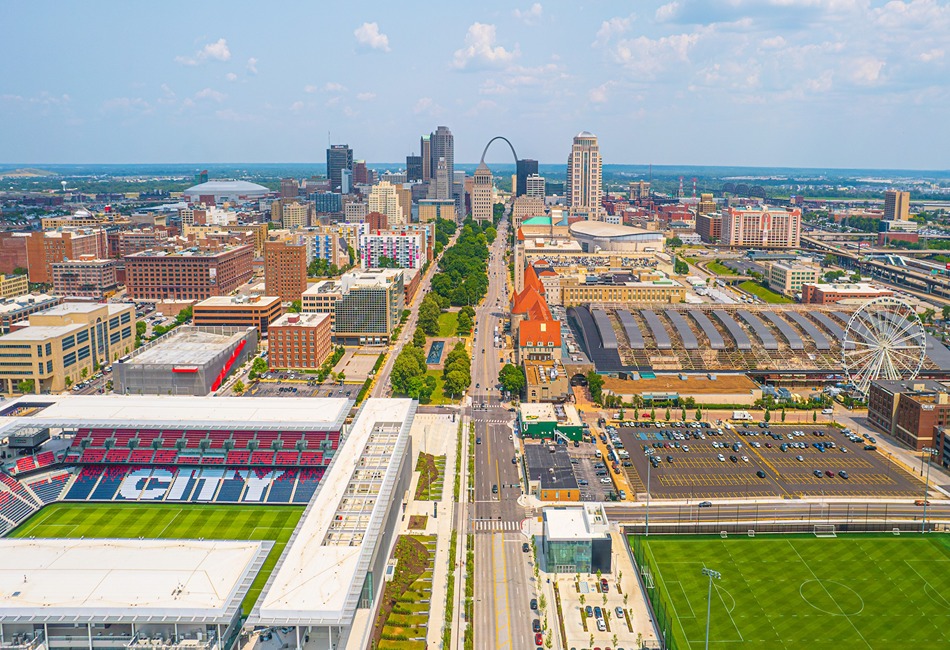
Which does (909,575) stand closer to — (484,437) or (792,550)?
(792,550)

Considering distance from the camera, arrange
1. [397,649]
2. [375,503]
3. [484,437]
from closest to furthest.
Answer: [397,649] < [375,503] < [484,437]

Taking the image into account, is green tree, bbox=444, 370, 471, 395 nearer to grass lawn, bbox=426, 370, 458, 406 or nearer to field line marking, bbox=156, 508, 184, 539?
grass lawn, bbox=426, 370, 458, 406

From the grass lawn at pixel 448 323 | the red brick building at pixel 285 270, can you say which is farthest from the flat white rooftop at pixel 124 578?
the red brick building at pixel 285 270

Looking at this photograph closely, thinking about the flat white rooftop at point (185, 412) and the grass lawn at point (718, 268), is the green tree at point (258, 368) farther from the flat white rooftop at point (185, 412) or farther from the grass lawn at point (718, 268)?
the grass lawn at point (718, 268)

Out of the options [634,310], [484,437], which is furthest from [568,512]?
[634,310]

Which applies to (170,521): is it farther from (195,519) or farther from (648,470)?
(648,470)

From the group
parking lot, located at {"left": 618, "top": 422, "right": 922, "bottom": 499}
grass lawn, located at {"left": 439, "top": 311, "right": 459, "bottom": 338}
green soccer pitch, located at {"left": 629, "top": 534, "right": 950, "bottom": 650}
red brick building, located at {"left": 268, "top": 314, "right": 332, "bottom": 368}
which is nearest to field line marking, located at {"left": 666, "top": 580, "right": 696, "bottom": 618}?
green soccer pitch, located at {"left": 629, "top": 534, "right": 950, "bottom": 650}
